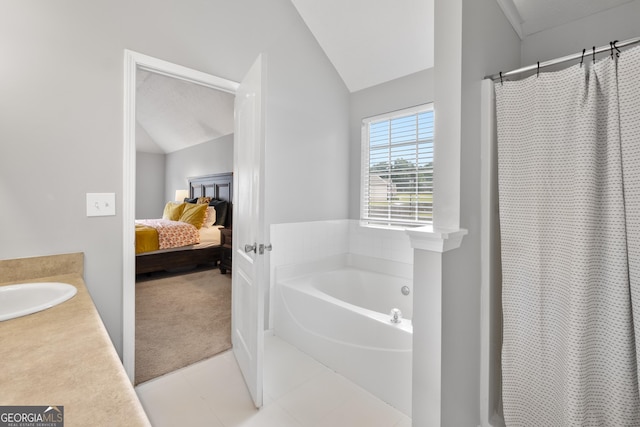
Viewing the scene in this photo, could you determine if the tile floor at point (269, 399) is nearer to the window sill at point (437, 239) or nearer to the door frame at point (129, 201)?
the door frame at point (129, 201)

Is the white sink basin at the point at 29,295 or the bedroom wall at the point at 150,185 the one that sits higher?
the bedroom wall at the point at 150,185

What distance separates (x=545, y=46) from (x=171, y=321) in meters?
3.63

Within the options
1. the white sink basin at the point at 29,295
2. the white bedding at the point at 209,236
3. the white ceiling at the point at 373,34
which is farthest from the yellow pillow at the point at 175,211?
the white sink basin at the point at 29,295

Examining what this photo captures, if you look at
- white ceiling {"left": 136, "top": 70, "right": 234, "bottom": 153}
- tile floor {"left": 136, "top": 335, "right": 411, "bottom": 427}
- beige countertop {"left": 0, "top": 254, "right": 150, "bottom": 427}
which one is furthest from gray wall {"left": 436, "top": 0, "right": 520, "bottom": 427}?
white ceiling {"left": 136, "top": 70, "right": 234, "bottom": 153}

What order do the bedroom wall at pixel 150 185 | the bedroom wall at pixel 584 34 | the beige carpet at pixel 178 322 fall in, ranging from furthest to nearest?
the bedroom wall at pixel 150 185 < the beige carpet at pixel 178 322 < the bedroom wall at pixel 584 34

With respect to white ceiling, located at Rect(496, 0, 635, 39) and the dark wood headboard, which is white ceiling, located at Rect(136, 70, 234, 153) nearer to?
the dark wood headboard

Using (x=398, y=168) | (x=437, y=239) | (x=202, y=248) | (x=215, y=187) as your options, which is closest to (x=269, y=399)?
(x=437, y=239)

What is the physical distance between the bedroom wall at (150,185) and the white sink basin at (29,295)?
556 centimetres

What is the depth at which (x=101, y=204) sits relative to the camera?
165cm

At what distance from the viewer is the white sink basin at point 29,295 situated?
1.14 metres

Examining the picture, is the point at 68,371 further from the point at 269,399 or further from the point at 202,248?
the point at 202,248

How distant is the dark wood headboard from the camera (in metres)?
4.66

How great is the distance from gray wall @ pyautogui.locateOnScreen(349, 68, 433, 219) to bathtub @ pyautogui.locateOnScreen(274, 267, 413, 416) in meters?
0.78

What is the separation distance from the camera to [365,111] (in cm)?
308
